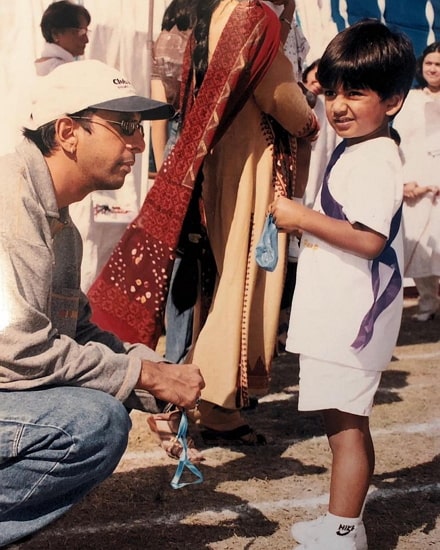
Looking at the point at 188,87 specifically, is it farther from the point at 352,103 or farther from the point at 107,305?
the point at 352,103

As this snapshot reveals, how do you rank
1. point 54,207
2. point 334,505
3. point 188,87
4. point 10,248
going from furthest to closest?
point 188,87, point 334,505, point 54,207, point 10,248

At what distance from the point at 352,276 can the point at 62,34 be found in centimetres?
202

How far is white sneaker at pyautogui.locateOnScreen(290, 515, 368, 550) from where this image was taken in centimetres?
248

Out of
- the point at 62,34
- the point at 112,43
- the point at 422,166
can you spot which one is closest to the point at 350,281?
the point at 62,34

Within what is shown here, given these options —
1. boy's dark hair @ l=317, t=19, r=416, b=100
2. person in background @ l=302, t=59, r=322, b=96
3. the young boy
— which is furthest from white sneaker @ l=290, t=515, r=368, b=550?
person in background @ l=302, t=59, r=322, b=96

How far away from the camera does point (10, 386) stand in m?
2.12

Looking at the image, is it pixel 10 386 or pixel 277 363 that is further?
pixel 277 363

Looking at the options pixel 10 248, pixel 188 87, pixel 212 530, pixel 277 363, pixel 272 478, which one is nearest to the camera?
pixel 10 248

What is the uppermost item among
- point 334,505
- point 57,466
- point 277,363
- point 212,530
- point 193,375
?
point 193,375

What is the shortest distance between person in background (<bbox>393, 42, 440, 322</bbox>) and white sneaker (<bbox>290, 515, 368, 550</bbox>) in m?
3.30

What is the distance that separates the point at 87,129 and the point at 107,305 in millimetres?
1081

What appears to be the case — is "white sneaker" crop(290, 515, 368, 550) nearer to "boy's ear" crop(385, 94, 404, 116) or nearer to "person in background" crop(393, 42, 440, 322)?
"boy's ear" crop(385, 94, 404, 116)

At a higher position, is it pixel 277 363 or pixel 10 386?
pixel 10 386

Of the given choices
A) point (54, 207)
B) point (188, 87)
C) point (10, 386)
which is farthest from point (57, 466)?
point (188, 87)
